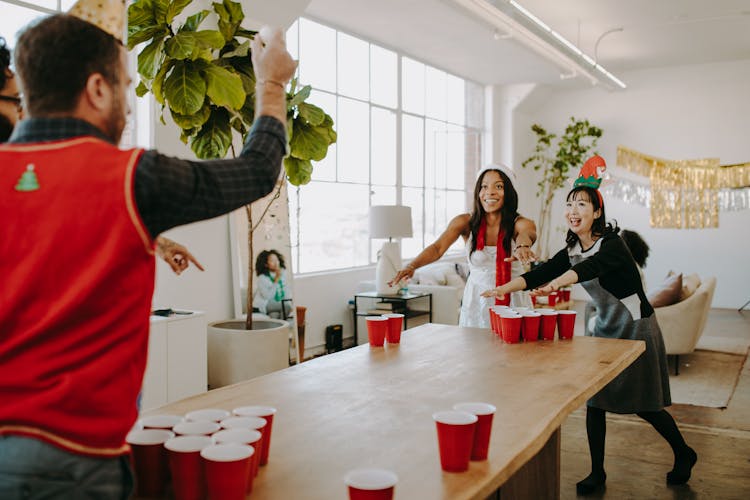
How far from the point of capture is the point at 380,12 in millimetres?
7117

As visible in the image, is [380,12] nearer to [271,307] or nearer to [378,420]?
[271,307]

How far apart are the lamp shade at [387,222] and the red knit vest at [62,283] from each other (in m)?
5.70

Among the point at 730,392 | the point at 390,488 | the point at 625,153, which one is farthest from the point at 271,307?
the point at 625,153

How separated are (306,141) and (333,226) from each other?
10.8 feet

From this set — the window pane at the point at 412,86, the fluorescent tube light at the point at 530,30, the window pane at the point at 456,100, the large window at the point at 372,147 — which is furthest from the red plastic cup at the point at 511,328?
the window pane at the point at 456,100

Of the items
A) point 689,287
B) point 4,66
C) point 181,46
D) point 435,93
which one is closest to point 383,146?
point 435,93

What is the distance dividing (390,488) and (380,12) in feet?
21.5

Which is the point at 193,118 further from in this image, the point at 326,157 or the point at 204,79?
the point at 326,157


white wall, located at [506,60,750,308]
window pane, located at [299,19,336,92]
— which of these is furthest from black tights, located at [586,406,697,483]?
white wall, located at [506,60,750,308]

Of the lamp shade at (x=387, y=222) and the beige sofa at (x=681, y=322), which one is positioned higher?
the lamp shade at (x=387, y=222)

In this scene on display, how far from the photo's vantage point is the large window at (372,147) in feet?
23.7

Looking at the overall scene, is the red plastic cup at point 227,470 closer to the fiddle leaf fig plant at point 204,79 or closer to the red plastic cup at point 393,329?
the red plastic cup at point 393,329

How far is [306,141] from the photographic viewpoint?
14.1 feet

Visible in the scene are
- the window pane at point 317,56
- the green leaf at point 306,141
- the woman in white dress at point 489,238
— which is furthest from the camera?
the window pane at point 317,56
